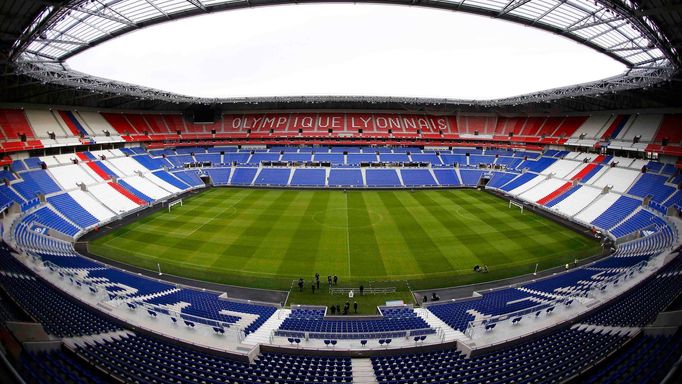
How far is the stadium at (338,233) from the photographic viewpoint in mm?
10648

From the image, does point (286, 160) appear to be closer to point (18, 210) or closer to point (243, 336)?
point (18, 210)

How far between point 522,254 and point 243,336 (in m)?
20.7

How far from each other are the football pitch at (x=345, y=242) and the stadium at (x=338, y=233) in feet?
0.75

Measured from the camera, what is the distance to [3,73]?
2361cm

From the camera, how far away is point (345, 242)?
25.8 m

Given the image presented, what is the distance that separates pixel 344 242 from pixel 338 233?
1.97m

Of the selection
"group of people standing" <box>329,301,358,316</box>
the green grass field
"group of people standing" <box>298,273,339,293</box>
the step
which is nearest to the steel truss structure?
the green grass field

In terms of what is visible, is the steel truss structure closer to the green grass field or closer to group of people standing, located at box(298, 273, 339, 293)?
the green grass field

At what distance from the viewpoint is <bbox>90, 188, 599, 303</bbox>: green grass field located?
68.2 feet

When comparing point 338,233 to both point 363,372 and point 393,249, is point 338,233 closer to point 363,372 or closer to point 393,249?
point 393,249

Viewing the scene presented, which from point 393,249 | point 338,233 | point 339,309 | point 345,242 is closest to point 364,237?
point 345,242

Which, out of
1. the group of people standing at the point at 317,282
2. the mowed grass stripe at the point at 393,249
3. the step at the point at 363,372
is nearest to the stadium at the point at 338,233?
the step at the point at 363,372

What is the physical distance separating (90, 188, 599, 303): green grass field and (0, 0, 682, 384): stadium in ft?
0.74

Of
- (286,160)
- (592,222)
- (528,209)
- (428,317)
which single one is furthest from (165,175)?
(592,222)
